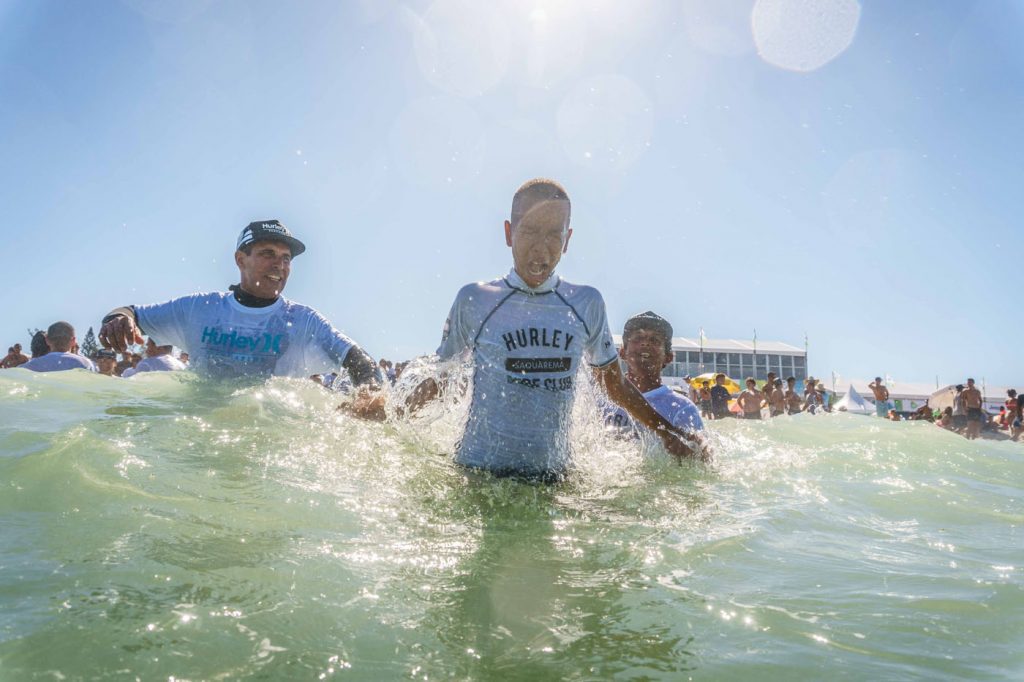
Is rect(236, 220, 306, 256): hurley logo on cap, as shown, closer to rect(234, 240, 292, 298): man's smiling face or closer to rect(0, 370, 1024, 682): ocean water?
rect(234, 240, 292, 298): man's smiling face

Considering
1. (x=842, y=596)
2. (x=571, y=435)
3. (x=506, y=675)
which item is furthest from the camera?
(x=571, y=435)

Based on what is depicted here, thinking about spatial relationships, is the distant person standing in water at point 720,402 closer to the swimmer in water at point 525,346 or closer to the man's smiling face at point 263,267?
the man's smiling face at point 263,267

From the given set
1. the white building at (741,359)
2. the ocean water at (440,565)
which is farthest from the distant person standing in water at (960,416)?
the white building at (741,359)

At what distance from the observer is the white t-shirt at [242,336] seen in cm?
486

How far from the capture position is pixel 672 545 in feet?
7.97

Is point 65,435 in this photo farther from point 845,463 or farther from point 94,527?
point 845,463

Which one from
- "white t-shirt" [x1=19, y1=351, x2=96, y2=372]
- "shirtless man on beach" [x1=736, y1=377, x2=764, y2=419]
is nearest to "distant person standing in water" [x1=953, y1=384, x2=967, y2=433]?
"shirtless man on beach" [x1=736, y1=377, x2=764, y2=419]

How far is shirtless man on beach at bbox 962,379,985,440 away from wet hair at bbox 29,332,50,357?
18371 millimetres

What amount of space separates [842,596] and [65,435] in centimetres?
348

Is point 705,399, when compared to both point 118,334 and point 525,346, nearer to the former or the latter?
point 525,346

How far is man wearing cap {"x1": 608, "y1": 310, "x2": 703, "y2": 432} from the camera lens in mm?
4699

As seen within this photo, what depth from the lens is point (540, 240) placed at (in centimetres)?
320

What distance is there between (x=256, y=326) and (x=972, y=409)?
16.5 m

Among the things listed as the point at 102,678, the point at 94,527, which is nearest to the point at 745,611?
the point at 102,678
